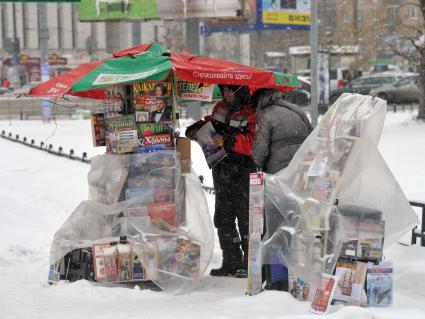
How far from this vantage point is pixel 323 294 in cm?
544

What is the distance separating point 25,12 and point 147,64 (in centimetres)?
6991

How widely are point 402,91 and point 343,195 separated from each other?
29449 millimetres

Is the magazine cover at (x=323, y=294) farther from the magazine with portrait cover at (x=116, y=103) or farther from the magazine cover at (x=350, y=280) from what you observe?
the magazine with portrait cover at (x=116, y=103)

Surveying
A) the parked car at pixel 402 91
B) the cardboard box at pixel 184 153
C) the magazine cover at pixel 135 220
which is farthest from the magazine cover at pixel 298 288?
the parked car at pixel 402 91

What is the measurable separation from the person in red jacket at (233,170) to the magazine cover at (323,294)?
1.73 meters

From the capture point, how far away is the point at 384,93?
1328 inches

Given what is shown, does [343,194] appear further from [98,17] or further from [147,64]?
[98,17]

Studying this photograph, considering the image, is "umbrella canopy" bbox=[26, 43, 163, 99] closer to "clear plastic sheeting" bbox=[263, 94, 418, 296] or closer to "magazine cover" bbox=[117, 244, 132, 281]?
"magazine cover" bbox=[117, 244, 132, 281]

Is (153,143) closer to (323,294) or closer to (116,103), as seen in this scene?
(116,103)

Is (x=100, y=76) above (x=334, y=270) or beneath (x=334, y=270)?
above

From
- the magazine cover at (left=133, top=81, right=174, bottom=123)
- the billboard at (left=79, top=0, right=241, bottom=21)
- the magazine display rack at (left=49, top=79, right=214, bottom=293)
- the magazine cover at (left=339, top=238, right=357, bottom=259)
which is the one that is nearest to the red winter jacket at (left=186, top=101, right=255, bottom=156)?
the magazine display rack at (left=49, top=79, right=214, bottom=293)

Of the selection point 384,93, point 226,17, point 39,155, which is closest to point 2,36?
point 384,93

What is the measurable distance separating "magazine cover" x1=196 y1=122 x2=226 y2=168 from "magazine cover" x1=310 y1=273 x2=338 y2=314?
6.38 ft

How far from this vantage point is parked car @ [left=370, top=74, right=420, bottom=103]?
33.8m
